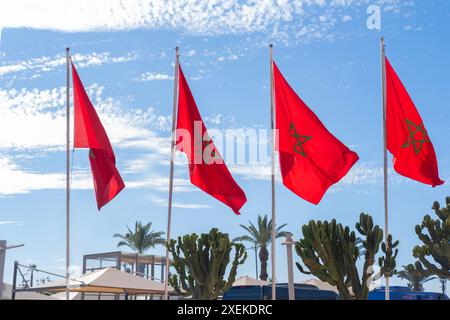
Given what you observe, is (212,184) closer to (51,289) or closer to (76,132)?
(76,132)

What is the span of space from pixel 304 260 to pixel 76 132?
6.45 m

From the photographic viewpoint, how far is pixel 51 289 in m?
28.2

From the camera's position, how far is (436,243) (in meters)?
32.0

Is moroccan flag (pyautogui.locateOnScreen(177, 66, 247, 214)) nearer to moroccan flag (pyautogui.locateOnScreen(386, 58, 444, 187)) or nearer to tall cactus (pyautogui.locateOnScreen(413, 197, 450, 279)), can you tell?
moroccan flag (pyautogui.locateOnScreen(386, 58, 444, 187))

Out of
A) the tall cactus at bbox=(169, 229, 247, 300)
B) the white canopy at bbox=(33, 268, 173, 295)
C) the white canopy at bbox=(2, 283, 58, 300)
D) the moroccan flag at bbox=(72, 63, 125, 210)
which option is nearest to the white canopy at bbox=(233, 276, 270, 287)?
the white canopy at bbox=(33, 268, 173, 295)

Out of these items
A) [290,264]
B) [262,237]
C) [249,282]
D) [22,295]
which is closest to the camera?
[290,264]

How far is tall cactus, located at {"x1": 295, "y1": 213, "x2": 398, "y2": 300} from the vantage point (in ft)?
55.7

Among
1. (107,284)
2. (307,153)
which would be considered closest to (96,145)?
(307,153)

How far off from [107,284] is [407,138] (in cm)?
1499

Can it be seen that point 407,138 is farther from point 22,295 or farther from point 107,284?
point 22,295

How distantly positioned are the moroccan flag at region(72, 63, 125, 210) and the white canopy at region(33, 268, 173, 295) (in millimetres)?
11193
